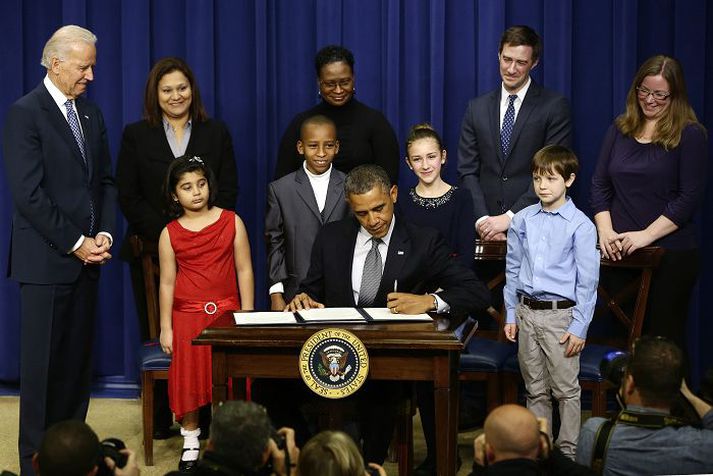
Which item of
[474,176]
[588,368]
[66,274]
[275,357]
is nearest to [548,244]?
[588,368]

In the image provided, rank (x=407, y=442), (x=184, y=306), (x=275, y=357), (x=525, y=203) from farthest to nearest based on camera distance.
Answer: (x=525, y=203) → (x=184, y=306) → (x=407, y=442) → (x=275, y=357)

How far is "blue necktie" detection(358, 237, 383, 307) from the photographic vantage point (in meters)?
3.99

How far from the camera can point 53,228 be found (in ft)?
13.3

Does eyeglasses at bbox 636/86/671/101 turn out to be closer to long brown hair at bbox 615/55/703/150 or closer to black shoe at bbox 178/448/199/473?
long brown hair at bbox 615/55/703/150

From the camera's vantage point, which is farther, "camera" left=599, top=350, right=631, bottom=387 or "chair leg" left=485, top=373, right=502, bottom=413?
"chair leg" left=485, top=373, right=502, bottom=413

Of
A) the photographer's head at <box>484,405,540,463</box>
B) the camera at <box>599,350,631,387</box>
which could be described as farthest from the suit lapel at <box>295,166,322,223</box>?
the photographer's head at <box>484,405,540,463</box>

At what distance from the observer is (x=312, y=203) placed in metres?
4.68

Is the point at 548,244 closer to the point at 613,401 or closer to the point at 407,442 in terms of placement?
the point at 407,442

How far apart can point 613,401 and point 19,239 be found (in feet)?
10.3

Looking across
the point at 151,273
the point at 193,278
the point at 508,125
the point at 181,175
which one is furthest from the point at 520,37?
the point at 151,273

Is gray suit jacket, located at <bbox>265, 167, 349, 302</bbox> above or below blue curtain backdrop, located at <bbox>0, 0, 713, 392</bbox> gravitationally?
below

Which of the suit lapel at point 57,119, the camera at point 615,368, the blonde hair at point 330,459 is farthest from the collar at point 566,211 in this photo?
the blonde hair at point 330,459

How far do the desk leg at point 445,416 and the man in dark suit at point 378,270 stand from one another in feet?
0.80

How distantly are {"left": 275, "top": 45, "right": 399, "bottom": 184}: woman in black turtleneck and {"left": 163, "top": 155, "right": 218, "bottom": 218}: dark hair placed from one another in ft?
1.66
